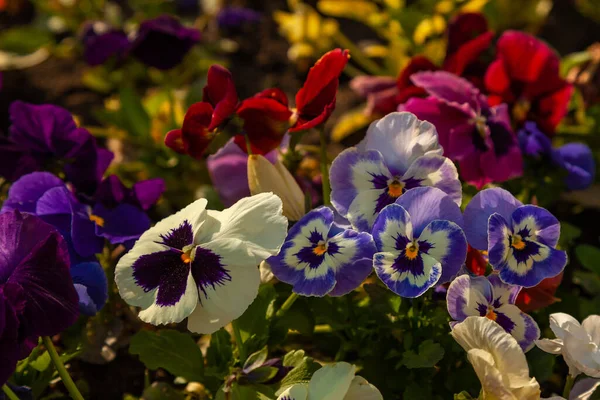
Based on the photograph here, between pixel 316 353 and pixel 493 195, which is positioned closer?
pixel 493 195

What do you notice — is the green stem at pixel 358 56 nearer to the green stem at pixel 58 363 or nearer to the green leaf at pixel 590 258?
the green leaf at pixel 590 258

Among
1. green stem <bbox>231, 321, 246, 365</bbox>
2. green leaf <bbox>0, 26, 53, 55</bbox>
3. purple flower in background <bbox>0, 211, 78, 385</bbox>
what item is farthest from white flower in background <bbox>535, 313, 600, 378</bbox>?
green leaf <bbox>0, 26, 53, 55</bbox>

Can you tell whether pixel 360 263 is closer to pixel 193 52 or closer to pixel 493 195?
pixel 493 195

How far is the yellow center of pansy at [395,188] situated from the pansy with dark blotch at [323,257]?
0.09m

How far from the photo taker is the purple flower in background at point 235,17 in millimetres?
2693

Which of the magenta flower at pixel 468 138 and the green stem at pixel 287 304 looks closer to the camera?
the green stem at pixel 287 304

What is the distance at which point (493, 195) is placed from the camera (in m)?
Result: 1.10

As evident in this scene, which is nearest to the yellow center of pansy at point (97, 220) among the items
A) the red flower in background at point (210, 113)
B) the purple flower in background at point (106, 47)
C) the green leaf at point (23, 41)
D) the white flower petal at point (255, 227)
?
the red flower in background at point (210, 113)

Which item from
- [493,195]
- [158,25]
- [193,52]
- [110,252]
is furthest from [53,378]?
[193,52]

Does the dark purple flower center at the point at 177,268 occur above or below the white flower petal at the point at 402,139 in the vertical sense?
below

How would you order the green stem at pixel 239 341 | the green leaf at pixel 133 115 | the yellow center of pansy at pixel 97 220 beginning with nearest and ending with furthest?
the green stem at pixel 239 341 < the yellow center of pansy at pixel 97 220 < the green leaf at pixel 133 115

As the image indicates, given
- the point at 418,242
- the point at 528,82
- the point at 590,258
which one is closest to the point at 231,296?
the point at 418,242

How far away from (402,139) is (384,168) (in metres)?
0.05

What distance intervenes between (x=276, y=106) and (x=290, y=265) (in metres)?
0.26
